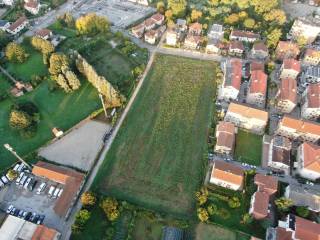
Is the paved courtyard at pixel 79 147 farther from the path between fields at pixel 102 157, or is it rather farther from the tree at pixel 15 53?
the tree at pixel 15 53

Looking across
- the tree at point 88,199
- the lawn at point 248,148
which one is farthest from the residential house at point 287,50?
the tree at point 88,199

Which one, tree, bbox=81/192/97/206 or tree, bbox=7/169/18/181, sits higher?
tree, bbox=7/169/18/181

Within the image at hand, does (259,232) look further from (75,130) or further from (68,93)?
(68,93)

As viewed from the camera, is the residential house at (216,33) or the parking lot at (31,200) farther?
the residential house at (216,33)

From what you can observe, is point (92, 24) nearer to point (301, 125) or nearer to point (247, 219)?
point (301, 125)

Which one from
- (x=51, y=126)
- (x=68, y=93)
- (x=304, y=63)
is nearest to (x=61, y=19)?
(x=68, y=93)

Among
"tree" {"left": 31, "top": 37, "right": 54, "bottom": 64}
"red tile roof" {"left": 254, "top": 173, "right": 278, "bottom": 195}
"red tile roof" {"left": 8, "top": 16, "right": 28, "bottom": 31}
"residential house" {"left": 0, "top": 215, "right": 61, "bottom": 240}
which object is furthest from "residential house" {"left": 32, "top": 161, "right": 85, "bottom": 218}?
"red tile roof" {"left": 8, "top": 16, "right": 28, "bottom": 31}

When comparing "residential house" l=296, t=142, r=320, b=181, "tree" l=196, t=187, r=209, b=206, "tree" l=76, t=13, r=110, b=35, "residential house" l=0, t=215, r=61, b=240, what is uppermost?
"tree" l=76, t=13, r=110, b=35

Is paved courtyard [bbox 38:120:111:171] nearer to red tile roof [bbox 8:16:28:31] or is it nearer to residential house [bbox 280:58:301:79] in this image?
red tile roof [bbox 8:16:28:31]
